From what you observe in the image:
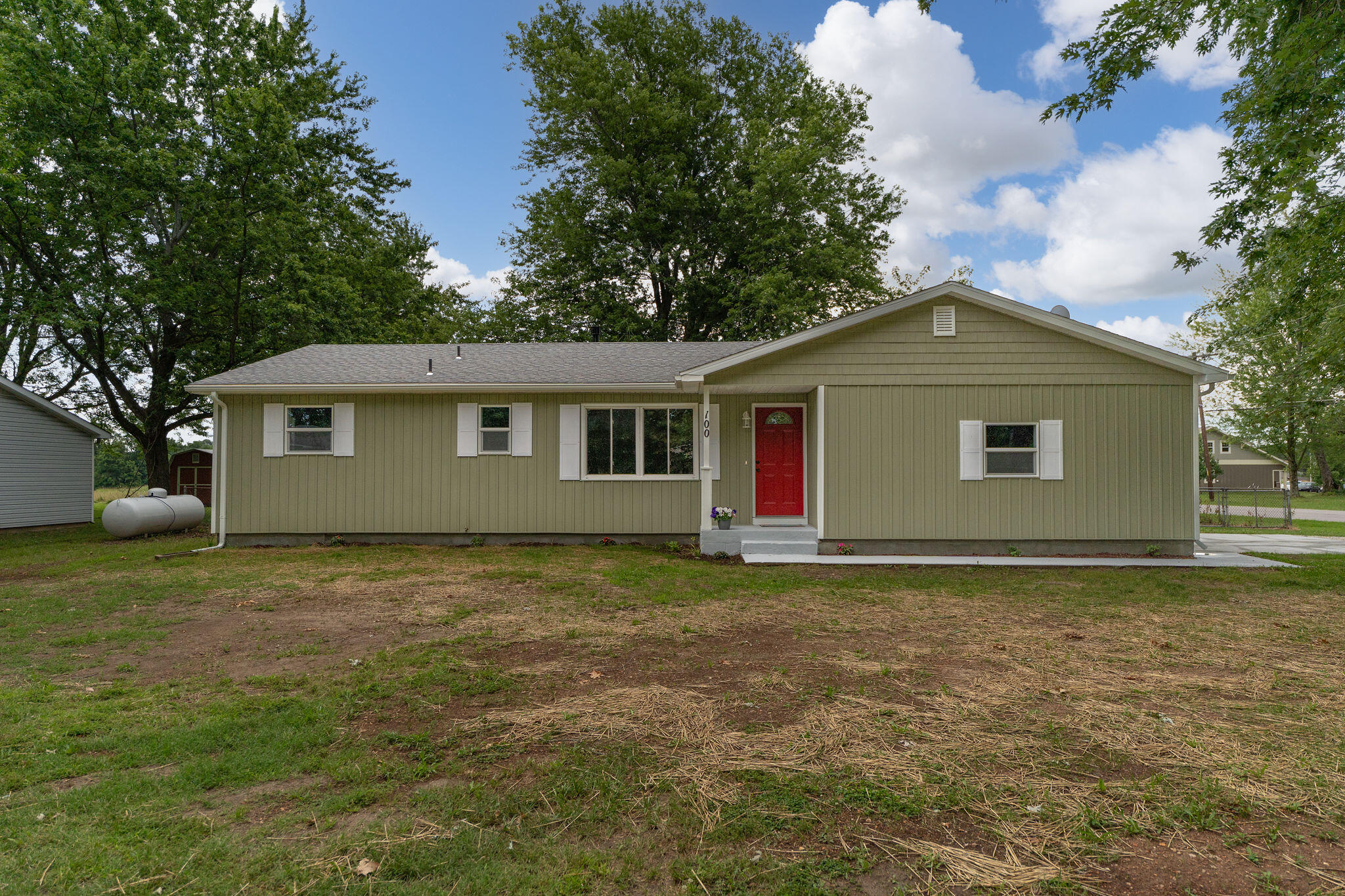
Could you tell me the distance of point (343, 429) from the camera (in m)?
11.7

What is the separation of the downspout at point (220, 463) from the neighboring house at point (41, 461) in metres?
7.41

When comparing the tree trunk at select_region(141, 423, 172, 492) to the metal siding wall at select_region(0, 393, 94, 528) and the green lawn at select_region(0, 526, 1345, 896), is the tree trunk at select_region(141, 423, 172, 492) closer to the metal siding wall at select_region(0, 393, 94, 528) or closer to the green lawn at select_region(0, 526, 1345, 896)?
the metal siding wall at select_region(0, 393, 94, 528)

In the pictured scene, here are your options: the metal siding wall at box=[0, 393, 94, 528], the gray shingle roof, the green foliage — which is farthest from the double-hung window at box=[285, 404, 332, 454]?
the green foliage

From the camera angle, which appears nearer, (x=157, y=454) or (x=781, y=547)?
(x=781, y=547)

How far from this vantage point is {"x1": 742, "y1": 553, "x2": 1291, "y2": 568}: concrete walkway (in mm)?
9398

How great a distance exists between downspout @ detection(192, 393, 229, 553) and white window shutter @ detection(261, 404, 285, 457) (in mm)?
641

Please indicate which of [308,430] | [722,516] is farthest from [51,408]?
[722,516]

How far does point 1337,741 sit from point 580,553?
8.65m

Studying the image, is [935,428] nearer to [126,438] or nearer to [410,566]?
[410,566]

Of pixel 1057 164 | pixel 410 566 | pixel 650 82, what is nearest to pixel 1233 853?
pixel 410 566

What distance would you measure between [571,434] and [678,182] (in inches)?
553

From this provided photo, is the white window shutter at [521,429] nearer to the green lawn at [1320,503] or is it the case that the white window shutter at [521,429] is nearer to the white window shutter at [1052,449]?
the white window shutter at [1052,449]

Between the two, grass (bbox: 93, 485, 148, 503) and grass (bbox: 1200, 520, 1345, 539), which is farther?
grass (bbox: 93, 485, 148, 503)

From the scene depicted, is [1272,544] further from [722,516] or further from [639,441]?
[639,441]
